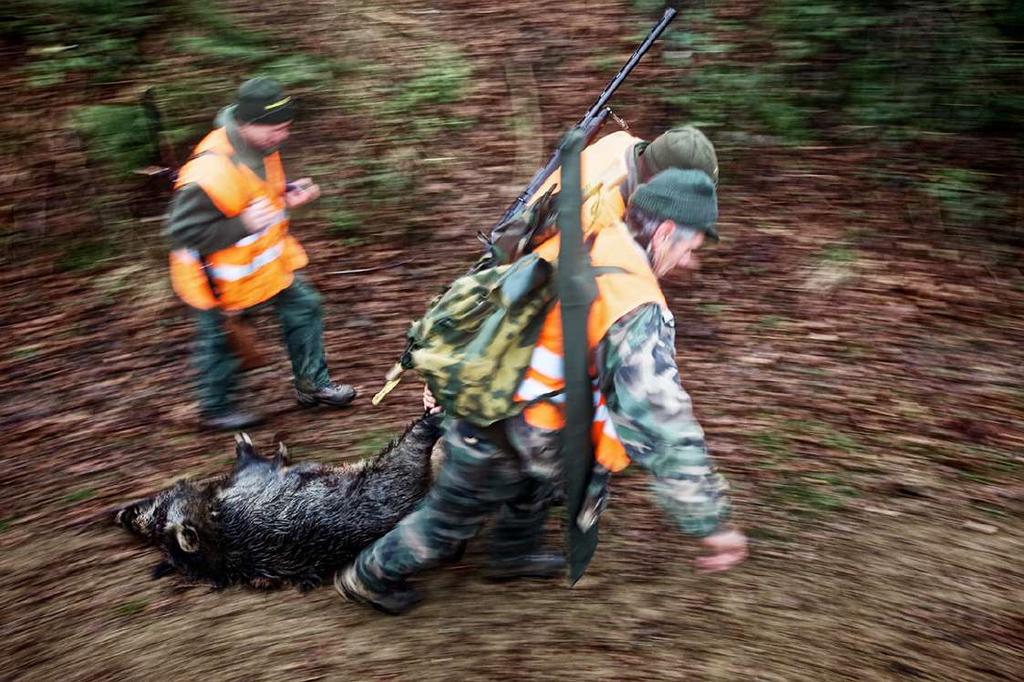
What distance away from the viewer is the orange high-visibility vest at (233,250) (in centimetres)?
401

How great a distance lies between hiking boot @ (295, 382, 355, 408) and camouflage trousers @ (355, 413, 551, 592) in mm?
1477

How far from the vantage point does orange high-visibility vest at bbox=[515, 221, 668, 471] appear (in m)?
2.64

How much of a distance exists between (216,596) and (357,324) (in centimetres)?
233

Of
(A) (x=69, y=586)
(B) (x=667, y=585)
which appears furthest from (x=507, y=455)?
(A) (x=69, y=586)

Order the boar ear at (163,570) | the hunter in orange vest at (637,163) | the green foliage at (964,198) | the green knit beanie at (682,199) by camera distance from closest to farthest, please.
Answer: the green knit beanie at (682,199), the hunter in orange vest at (637,163), the boar ear at (163,570), the green foliage at (964,198)

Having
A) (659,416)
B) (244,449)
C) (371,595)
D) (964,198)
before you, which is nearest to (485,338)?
(659,416)

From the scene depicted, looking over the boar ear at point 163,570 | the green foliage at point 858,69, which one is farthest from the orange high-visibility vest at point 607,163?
the green foliage at point 858,69

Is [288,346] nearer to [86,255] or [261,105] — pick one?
[261,105]

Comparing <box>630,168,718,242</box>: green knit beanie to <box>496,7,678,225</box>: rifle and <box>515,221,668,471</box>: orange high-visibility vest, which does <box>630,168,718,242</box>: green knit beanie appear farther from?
<box>496,7,678,225</box>: rifle

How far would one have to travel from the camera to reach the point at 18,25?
667 cm

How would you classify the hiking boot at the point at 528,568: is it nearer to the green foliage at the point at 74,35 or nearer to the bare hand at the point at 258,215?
the bare hand at the point at 258,215

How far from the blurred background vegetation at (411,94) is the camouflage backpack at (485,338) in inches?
147

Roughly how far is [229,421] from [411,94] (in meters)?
3.82

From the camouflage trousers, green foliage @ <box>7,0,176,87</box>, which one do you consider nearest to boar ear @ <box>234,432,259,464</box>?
the camouflage trousers
